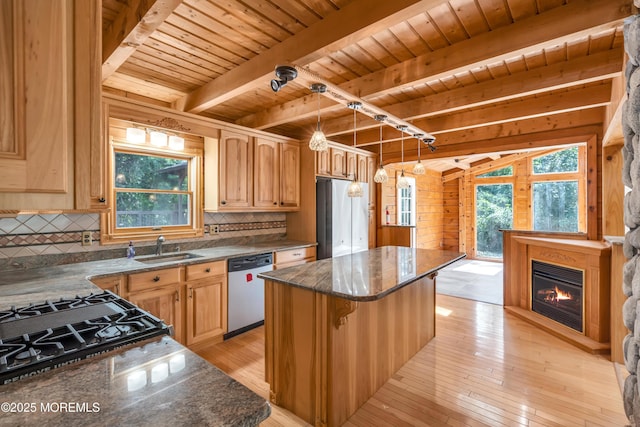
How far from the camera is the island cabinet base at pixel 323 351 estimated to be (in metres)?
1.91

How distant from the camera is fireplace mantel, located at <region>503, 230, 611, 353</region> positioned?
9.98 feet

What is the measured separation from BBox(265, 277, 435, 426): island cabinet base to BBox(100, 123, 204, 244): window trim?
1.69m

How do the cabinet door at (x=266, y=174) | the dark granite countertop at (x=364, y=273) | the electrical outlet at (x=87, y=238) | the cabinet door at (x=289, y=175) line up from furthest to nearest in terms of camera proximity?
the cabinet door at (x=289, y=175) < the cabinet door at (x=266, y=174) < the electrical outlet at (x=87, y=238) < the dark granite countertop at (x=364, y=273)

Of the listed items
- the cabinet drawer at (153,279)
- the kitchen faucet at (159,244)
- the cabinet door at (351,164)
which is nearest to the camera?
the cabinet drawer at (153,279)

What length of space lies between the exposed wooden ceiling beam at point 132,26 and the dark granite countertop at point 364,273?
5.55ft

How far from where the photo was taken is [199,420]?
2.18 ft

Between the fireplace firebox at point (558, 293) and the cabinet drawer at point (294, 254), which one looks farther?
the cabinet drawer at point (294, 254)

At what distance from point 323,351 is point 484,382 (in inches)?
58.2

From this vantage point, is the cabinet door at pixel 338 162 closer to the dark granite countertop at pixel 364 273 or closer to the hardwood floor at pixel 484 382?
the dark granite countertop at pixel 364 273

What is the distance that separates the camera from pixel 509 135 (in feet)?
13.9

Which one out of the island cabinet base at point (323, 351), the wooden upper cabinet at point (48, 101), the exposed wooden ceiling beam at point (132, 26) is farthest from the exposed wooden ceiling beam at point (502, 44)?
the wooden upper cabinet at point (48, 101)

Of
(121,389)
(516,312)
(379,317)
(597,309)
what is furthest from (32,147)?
(516,312)

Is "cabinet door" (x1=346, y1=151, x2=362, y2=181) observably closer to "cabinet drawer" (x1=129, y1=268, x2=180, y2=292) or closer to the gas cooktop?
"cabinet drawer" (x1=129, y1=268, x2=180, y2=292)

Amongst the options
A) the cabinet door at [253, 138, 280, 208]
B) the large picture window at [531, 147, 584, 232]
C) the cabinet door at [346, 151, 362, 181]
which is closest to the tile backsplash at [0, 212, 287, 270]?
the cabinet door at [253, 138, 280, 208]
